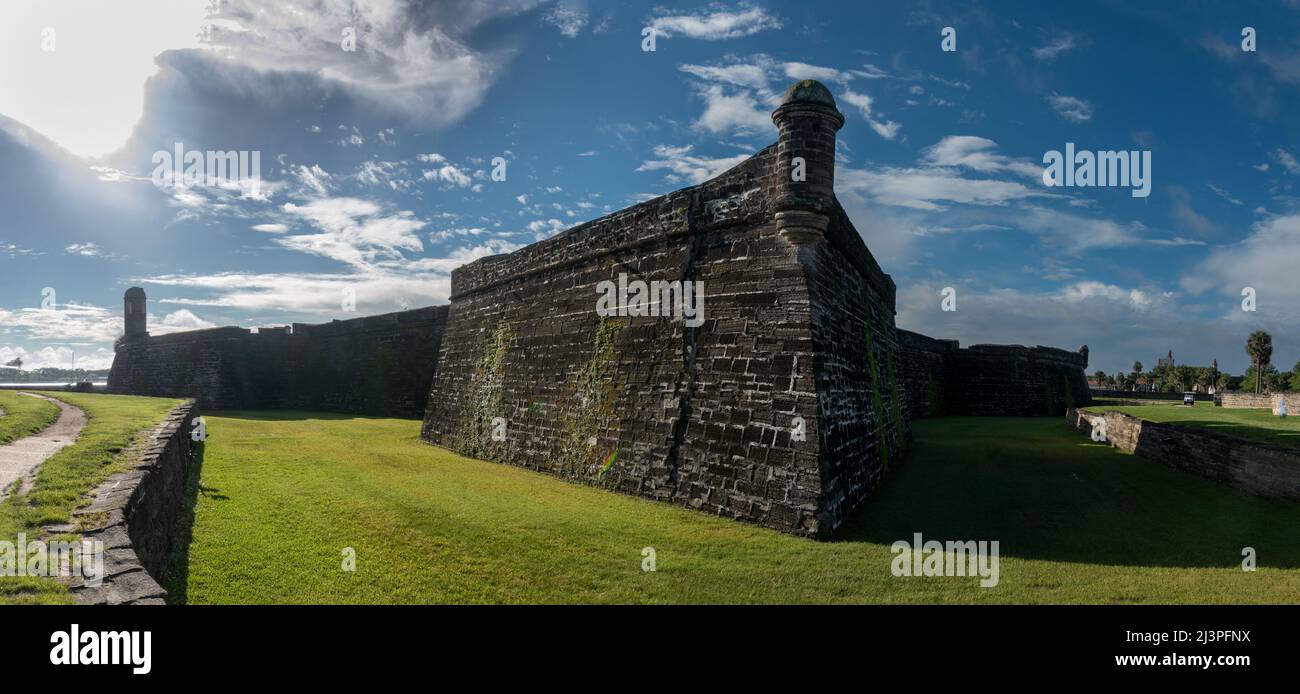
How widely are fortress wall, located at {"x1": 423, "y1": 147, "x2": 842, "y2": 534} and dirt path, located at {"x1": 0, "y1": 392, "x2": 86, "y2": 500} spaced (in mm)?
8052

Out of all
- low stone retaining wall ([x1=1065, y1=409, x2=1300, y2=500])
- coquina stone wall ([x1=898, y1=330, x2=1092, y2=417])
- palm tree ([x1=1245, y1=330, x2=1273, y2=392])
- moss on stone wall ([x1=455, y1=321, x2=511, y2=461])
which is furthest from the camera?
palm tree ([x1=1245, y1=330, x2=1273, y2=392])

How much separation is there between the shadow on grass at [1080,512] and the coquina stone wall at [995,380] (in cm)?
1722

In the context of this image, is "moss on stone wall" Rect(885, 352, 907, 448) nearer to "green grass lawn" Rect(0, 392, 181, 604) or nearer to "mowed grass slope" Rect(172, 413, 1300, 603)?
"mowed grass slope" Rect(172, 413, 1300, 603)

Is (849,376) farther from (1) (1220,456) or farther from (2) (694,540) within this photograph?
(1) (1220,456)

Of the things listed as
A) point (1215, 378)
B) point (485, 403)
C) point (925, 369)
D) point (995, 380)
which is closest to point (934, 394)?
point (925, 369)

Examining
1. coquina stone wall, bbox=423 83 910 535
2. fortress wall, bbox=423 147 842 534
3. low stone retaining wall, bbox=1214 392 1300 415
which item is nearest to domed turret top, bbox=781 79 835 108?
coquina stone wall, bbox=423 83 910 535

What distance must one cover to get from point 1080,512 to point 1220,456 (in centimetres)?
423

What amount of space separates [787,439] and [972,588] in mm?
2985

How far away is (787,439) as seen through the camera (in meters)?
8.67

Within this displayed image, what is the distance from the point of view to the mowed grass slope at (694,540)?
245 inches

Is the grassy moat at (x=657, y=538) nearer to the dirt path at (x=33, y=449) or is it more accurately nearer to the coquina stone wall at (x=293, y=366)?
the dirt path at (x=33, y=449)

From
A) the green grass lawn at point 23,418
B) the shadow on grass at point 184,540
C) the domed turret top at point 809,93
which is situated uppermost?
the domed turret top at point 809,93

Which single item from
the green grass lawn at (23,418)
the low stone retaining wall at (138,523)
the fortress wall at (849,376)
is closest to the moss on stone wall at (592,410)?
the fortress wall at (849,376)

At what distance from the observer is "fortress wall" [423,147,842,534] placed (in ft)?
29.2
